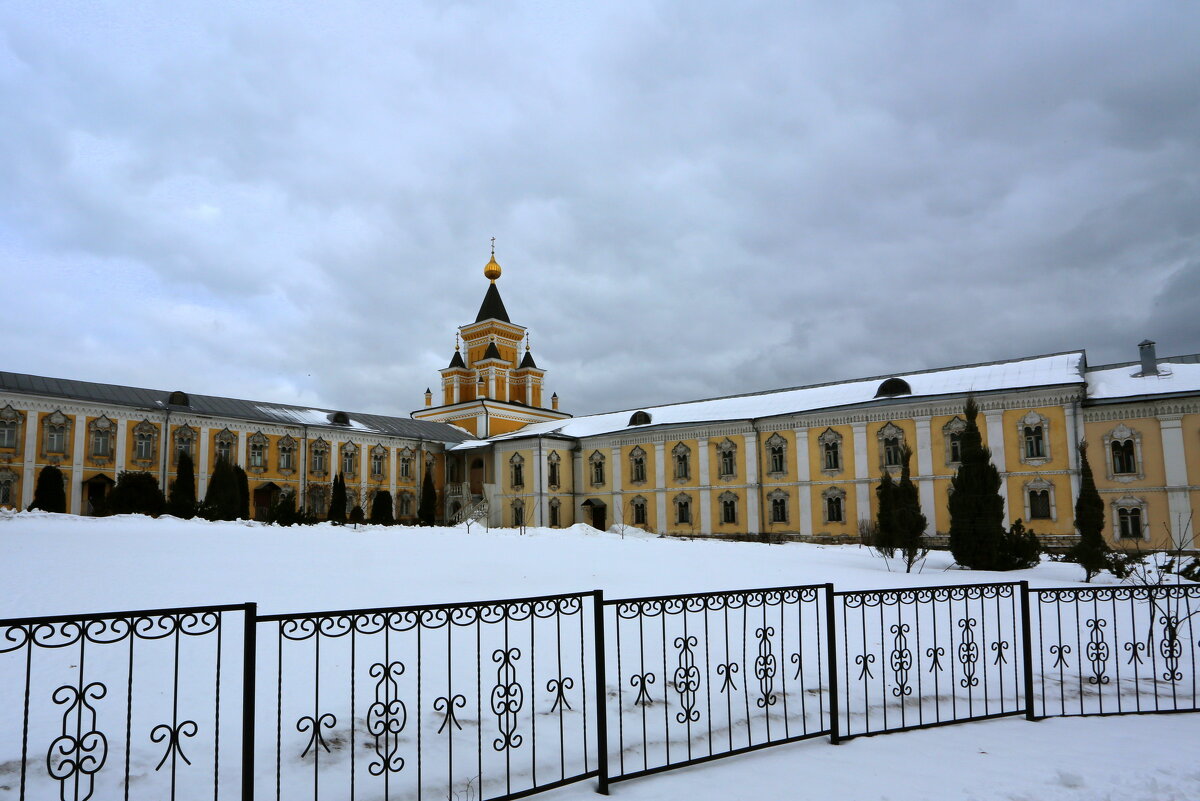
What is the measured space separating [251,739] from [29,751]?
263 cm

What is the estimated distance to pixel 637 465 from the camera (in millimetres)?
39250

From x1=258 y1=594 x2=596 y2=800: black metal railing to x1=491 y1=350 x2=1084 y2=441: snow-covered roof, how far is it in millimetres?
26326

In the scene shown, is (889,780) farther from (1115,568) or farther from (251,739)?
(1115,568)

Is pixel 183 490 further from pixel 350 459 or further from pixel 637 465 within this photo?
pixel 637 465

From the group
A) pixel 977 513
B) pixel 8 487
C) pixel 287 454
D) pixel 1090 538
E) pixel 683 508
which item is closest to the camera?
pixel 1090 538

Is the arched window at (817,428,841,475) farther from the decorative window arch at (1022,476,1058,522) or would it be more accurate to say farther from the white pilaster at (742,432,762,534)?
the decorative window arch at (1022,476,1058,522)

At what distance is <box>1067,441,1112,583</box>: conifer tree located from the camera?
51.5 ft

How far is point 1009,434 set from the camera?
28266mm

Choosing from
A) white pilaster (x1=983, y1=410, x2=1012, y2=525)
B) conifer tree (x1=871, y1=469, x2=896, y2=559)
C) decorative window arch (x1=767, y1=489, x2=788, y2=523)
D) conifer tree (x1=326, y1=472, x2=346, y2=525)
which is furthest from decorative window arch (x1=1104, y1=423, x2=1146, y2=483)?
conifer tree (x1=326, y1=472, x2=346, y2=525)

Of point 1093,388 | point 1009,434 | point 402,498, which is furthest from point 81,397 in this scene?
point 1093,388

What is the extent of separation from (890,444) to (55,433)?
115 feet

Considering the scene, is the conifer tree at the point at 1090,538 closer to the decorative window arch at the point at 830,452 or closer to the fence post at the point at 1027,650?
the fence post at the point at 1027,650

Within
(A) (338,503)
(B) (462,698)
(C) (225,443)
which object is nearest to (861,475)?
(A) (338,503)

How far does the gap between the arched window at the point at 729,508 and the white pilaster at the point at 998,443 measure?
11.4 metres
